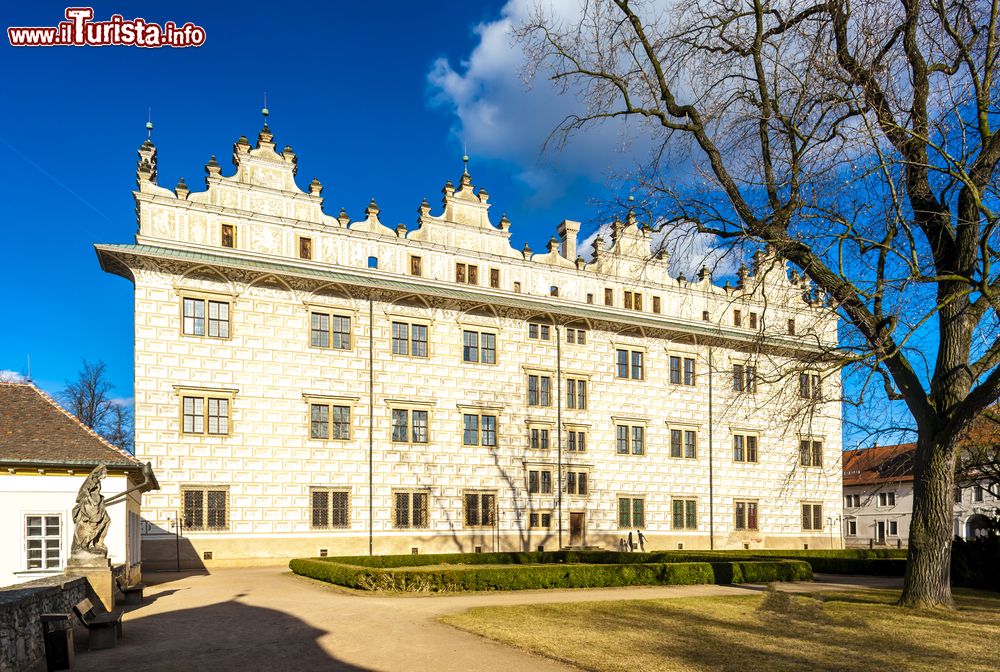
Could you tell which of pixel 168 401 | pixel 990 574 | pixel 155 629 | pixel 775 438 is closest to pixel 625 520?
pixel 775 438

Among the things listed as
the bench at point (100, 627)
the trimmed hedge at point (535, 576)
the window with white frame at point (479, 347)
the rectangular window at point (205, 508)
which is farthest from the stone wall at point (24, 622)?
the window with white frame at point (479, 347)

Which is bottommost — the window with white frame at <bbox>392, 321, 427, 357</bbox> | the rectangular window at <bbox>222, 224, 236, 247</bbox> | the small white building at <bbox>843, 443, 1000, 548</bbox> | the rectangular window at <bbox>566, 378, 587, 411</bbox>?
the small white building at <bbox>843, 443, 1000, 548</bbox>

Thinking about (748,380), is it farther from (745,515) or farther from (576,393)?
(745,515)

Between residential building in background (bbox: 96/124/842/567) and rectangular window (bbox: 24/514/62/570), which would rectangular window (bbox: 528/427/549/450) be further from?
rectangular window (bbox: 24/514/62/570)

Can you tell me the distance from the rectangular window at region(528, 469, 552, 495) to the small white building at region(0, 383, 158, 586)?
1966 centimetres

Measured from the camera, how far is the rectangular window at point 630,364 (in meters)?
40.0

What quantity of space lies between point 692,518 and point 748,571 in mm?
16552

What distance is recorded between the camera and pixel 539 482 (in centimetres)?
3716

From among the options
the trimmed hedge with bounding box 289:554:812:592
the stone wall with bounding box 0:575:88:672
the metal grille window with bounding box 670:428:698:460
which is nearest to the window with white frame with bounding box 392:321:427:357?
the trimmed hedge with bounding box 289:554:812:592

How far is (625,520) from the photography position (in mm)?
38969

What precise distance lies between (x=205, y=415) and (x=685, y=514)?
23626 millimetres

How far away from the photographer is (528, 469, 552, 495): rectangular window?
36969 millimetres

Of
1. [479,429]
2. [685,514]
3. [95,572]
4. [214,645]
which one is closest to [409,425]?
[479,429]

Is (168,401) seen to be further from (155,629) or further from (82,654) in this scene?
(82,654)
